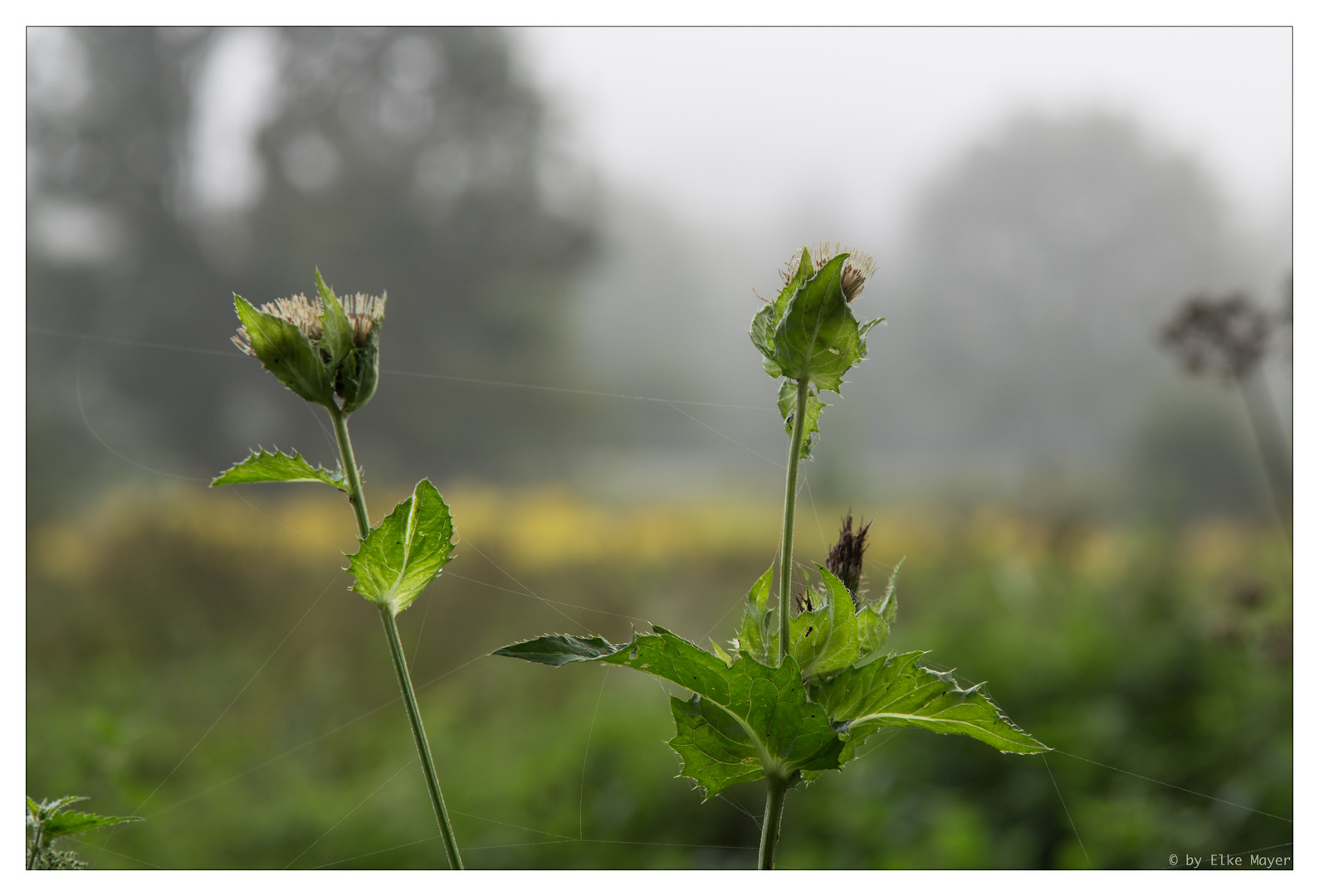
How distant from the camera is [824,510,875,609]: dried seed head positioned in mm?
202

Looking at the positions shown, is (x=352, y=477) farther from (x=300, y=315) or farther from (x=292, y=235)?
(x=292, y=235)

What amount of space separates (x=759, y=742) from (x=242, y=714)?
1747mm

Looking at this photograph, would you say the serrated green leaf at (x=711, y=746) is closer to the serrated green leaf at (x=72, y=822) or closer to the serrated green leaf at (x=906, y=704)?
the serrated green leaf at (x=906, y=704)

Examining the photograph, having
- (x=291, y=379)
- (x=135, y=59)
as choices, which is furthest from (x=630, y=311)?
(x=291, y=379)

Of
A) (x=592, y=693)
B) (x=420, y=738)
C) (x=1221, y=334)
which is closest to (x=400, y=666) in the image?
(x=420, y=738)

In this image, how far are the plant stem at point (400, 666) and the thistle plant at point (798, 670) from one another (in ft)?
0.08

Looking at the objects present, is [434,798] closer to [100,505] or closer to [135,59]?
[100,505]

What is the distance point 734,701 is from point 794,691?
14mm

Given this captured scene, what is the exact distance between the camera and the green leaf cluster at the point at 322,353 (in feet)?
0.63

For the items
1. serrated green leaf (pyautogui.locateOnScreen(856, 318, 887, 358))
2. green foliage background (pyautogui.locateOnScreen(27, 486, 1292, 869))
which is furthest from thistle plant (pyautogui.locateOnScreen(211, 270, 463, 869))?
green foliage background (pyautogui.locateOnScreen(27, 486, 1292, 869))

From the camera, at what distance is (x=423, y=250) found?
2.43 meters

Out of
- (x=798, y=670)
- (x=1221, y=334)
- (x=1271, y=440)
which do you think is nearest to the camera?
(x=798, y=670)

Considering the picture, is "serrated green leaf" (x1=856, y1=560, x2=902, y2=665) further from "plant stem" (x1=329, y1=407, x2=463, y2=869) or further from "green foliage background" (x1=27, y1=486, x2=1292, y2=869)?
"green foliage background" (x1=27, y1=486, x2=1292, y2=869)

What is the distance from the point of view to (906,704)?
19 centimetres
